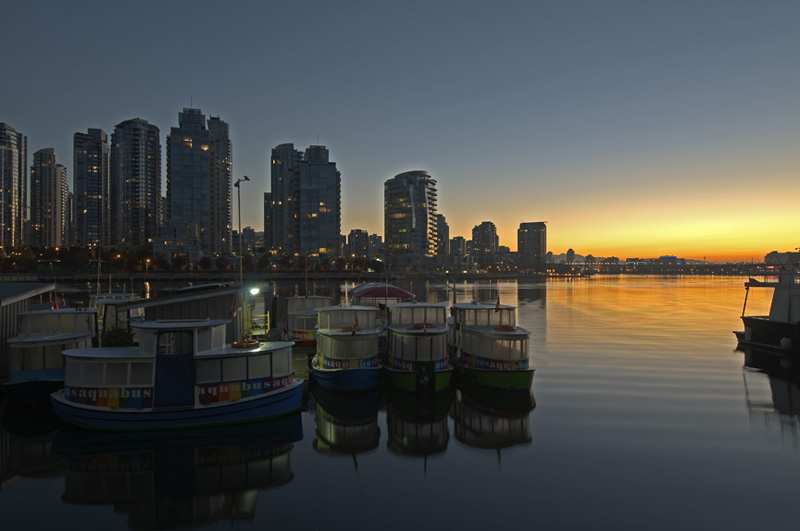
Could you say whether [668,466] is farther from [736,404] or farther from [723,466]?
[736,404]

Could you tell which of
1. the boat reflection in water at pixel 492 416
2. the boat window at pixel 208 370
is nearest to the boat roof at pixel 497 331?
the boat reflection in water at pixel 492 416

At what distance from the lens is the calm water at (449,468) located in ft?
45.9

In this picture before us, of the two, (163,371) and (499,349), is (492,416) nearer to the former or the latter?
(499,349)

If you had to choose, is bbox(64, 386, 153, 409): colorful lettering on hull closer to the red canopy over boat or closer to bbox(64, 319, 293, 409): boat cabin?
bbox(64, 319, 293, 409): boat cabin

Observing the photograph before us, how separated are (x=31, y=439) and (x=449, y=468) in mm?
17601

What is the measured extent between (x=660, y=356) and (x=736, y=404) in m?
13.8

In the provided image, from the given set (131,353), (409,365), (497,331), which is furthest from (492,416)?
(131,353)

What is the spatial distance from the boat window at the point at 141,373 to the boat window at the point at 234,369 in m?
2.85

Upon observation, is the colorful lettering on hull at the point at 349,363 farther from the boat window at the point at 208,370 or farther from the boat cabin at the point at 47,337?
the boat cabin at the point at 47,337

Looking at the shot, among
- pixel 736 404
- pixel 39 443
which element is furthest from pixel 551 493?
pixel 39 443

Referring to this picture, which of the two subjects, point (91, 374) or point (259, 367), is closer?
point (91, 374)

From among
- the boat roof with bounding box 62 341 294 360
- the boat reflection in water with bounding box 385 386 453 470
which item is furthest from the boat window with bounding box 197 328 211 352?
the boat reflection in water with bounding box 385 386 453 470

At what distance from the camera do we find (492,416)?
23.4 metres

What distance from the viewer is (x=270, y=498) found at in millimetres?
15188
